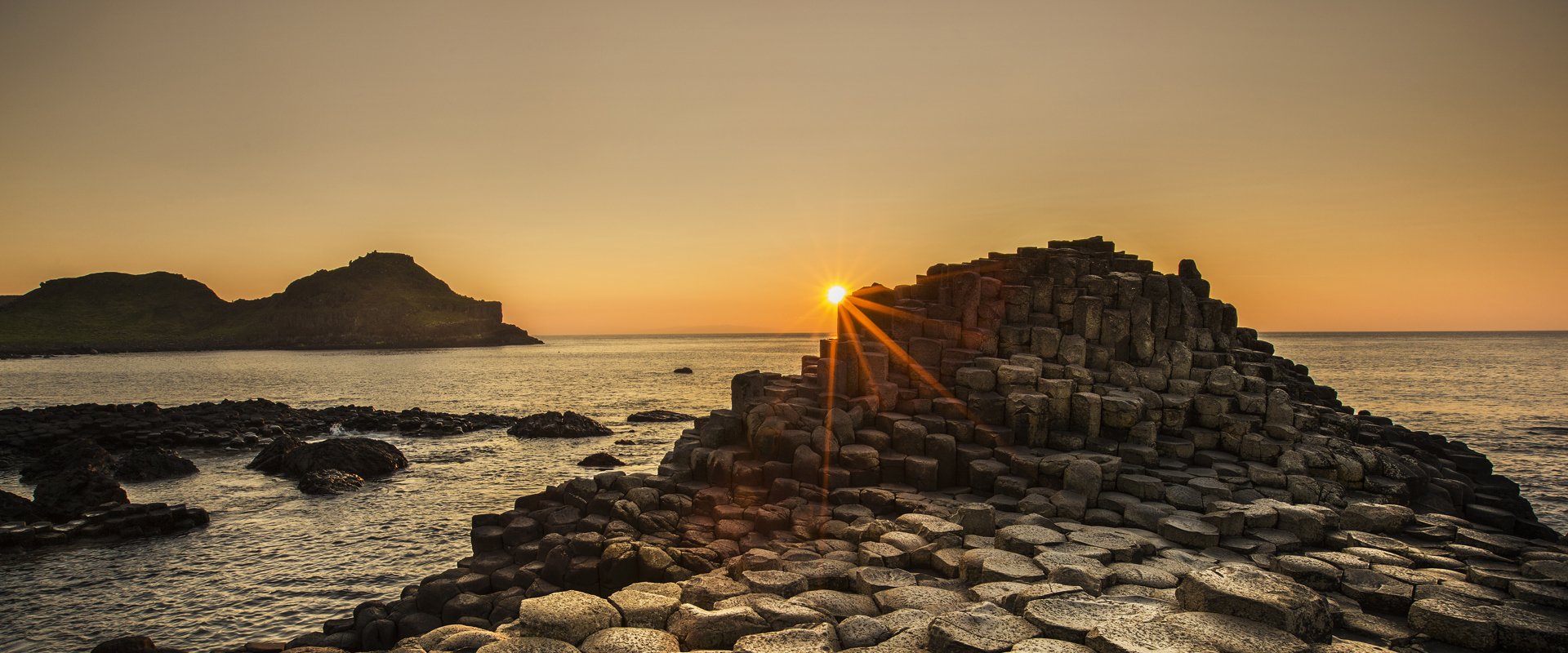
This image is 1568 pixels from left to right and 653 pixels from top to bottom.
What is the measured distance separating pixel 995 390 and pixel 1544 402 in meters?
A: 54.9

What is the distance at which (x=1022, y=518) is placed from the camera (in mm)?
9820

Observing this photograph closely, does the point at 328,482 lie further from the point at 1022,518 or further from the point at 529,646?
the point at 1022,518

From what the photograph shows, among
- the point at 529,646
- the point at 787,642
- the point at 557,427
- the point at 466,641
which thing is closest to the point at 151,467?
the point at 557,427

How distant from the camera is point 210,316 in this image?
560 feet

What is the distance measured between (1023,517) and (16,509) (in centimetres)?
2353

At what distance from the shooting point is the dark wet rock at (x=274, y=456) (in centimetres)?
2345

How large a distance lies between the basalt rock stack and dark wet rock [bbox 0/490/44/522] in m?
12.3

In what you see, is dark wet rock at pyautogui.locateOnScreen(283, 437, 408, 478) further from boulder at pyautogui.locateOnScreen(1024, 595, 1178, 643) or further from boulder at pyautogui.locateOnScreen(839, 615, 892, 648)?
boulder at pyautogui.locateOnScreen(1024, 595, 1178, 643)

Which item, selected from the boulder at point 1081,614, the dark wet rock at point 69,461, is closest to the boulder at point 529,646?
the boulder at point 1081,614

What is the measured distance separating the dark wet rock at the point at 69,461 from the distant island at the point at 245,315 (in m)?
154

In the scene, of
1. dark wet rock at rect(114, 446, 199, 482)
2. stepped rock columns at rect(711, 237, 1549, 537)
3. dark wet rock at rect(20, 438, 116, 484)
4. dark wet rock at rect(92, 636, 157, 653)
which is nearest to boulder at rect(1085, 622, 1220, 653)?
stepped rock columns at rect(711, 237, 1549, 537)

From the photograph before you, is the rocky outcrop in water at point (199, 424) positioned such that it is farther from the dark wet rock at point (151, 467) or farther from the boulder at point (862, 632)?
the boulder at point (862, 632)

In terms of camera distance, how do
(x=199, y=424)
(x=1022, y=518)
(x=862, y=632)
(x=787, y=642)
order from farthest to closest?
(x=199, y=424) → (x=1022, y=518) → (x=862, y=632) → (x=787, y=642)

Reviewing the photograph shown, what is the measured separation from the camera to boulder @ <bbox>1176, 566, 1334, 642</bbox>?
5.38 m
